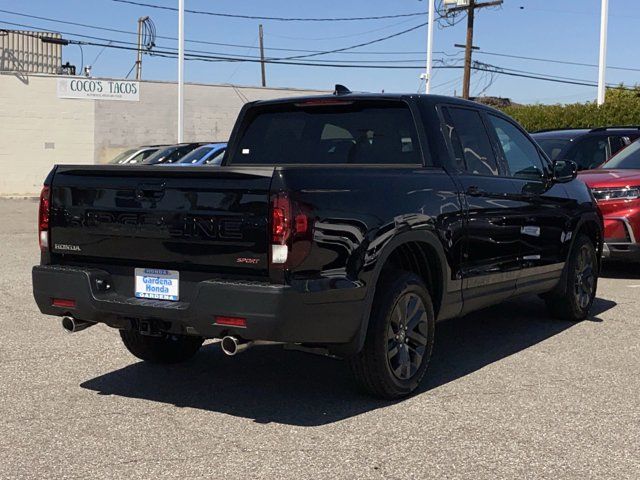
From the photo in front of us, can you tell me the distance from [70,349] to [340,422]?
2676 mm

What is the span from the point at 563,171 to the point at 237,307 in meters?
3.85

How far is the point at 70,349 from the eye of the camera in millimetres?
6559

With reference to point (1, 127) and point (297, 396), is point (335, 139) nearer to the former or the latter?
point (297, 396)

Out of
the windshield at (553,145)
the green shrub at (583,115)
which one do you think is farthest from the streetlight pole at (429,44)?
the windshield at (553,145)

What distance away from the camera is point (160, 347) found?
605 centimetres

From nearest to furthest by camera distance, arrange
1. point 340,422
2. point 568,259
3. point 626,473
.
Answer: point 626,473
point 340,422
point 568,259

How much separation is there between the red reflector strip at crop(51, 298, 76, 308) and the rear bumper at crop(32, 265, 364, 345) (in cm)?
2

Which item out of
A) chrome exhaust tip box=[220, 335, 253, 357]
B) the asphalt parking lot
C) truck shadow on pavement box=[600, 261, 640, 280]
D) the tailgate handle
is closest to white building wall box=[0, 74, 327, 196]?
truck shadow on pavement box=[600, 261, 640, 280]

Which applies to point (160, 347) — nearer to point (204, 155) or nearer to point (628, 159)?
point (628, 159)

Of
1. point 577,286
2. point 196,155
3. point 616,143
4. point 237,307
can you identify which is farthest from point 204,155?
point 237,307

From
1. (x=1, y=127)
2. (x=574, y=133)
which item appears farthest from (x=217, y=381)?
(x=1, y=127)

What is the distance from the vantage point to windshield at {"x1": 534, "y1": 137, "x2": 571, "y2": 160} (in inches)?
496

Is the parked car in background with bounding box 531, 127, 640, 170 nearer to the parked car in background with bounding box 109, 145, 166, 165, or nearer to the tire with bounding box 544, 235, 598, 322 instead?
the tire with bounding box 544, 235, 598, 322

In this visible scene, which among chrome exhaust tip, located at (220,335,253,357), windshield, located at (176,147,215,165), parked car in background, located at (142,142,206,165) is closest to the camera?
chrome exhaust tip, located at (220,335,253,357)
